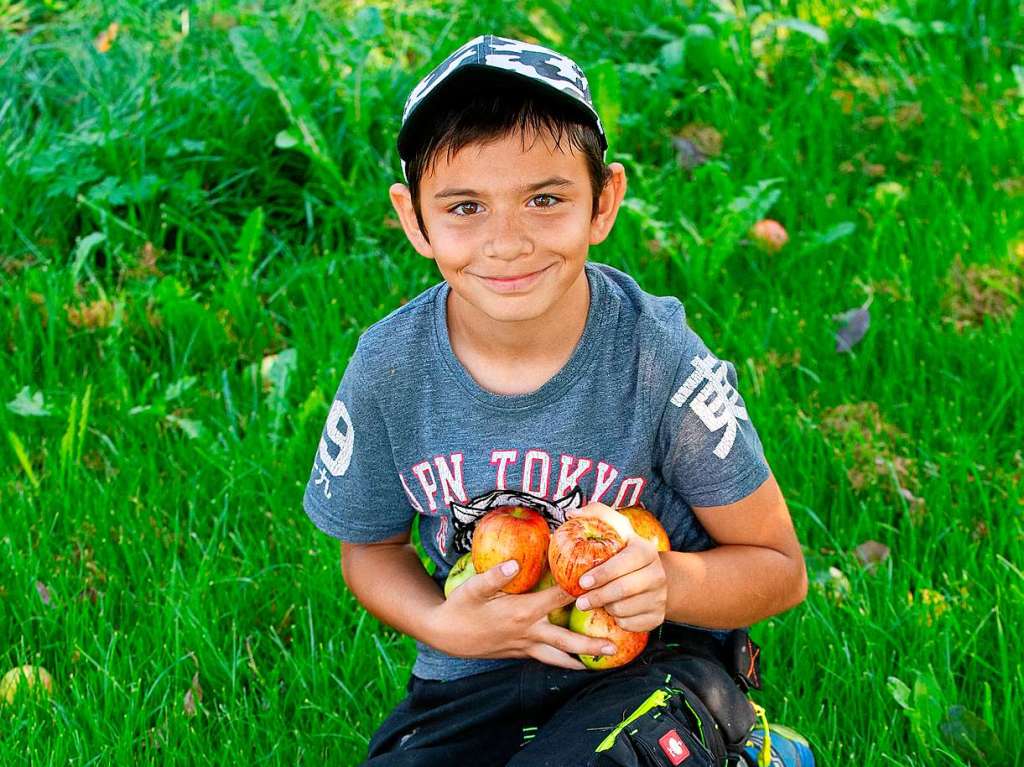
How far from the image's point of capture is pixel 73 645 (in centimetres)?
281

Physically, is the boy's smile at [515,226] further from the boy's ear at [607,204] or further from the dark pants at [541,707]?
the dark pants at [541,707]

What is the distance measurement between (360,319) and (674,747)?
6.69 ft

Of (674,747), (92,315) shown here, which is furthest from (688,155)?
(674,747)

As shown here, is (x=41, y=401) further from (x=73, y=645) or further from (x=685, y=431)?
(x=685, y=431)

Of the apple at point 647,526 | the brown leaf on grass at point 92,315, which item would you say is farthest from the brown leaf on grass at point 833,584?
the brown leaf on grass at point 92,315

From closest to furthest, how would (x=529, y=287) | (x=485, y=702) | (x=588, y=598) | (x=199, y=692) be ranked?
(x=588, y=598)
(x=529, y=287)
(x=485, y=702)
(x=199, y=692)

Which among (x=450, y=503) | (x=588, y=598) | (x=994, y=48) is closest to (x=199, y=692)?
(x=450, y=503)

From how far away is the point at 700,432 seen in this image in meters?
2.19

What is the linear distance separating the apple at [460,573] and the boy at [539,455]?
4 cm

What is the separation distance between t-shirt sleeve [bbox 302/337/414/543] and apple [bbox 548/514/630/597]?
1.52 ft

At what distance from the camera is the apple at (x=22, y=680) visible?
2.67 meters

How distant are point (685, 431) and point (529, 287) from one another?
13.6 inches

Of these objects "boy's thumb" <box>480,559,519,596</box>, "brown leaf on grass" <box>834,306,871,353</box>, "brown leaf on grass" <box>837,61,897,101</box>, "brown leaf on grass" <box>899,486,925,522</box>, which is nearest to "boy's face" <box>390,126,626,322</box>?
"boy's thumb" <box>480,559,519,596</box>

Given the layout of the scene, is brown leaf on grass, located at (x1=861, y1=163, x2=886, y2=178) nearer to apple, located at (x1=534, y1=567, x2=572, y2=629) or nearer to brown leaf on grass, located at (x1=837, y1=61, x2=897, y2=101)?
brown leaf on grass, located at (x1=837, y1=61, x2=897, y2=101)
